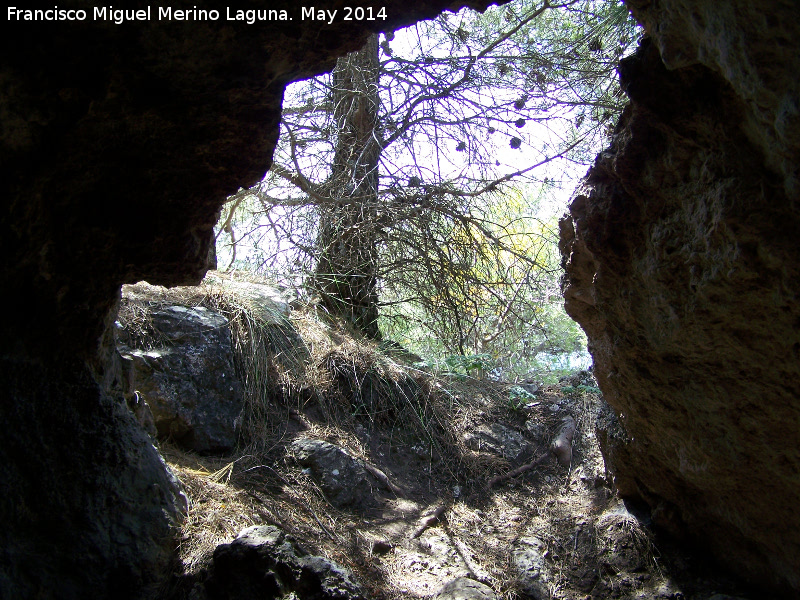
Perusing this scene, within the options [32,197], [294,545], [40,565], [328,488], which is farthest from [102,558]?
[328,488]

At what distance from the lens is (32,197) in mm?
1901

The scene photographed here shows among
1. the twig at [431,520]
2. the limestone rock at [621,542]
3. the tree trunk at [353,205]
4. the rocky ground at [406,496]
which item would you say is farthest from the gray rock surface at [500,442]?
the tree trunk at [353,205]

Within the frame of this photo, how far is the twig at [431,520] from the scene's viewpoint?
130 inches

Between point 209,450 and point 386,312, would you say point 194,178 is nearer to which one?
point 209,450

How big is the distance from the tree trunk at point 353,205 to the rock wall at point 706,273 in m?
2.56

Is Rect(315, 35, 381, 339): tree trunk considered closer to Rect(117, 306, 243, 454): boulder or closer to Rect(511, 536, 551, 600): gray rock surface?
Rect(117, 306, 243, 454): boulder

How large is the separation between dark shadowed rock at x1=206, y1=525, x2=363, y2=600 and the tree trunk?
2882mm

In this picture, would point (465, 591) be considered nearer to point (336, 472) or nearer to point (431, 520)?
point (431, 520)

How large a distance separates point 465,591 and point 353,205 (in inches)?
127

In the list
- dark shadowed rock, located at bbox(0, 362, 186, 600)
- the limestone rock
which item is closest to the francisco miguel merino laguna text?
dark shadowed rock, located at bbox(0, 362, 186, 600)

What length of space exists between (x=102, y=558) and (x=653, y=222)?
2.30 meters

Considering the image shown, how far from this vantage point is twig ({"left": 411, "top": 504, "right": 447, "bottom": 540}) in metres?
3.31

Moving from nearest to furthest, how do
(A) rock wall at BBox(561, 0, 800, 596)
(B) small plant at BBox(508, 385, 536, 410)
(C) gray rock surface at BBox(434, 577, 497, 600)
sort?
(A) rock wall at BBox(561, 0, 800, 596) < (C) gray rock surface at BBox(434, 577, 497, 600) < (B) small plant at BBox(508, 385, 536, 410)

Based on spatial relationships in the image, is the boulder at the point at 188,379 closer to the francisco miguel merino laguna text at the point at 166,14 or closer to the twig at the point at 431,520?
the twig at the point at 431,520
